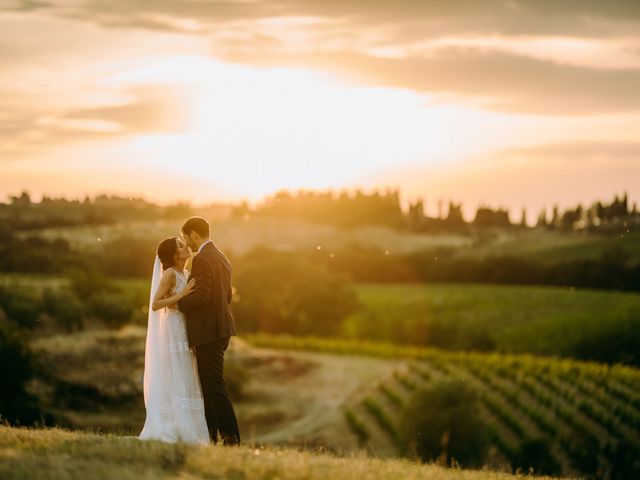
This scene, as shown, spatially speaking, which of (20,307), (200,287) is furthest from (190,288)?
(20,307)

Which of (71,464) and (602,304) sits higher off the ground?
(71,464)

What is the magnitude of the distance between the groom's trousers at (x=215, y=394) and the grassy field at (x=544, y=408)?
23534 mm

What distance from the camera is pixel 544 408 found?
3788cm

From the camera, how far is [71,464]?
22.4 feet

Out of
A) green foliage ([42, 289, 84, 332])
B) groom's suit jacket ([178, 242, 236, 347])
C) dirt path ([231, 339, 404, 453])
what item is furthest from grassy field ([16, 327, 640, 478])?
groom's suit jacket ([178, 242, 236, 347])

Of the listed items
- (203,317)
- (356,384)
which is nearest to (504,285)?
(356,384)

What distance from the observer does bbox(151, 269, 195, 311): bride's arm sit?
887 centimetres

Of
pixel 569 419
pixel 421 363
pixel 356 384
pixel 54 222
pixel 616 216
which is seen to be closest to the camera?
pixel 569 419

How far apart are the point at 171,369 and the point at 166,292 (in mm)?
841

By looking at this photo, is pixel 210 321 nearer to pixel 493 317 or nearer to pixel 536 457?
pixel 536 457

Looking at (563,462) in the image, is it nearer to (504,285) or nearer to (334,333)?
(334,333)

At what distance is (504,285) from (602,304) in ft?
56.1

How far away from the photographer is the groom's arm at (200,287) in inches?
346

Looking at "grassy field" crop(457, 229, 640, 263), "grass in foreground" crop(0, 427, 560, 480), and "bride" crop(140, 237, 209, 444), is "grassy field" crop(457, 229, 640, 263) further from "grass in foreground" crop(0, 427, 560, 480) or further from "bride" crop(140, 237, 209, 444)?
"grass in foreground" crop(0, 427, 560, 480)
